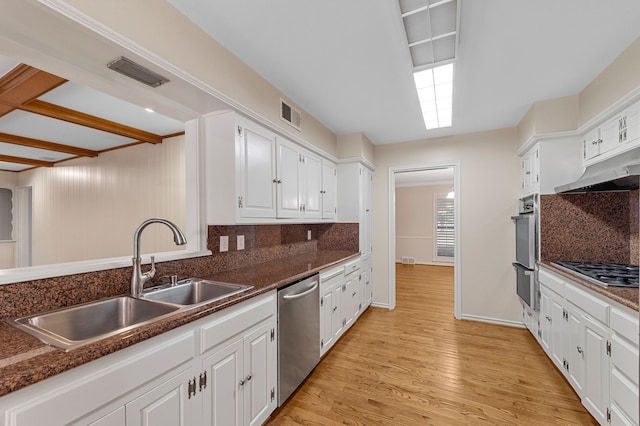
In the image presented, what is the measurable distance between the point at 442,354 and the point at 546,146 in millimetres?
2391

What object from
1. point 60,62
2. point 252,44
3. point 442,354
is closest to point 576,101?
point 442,354

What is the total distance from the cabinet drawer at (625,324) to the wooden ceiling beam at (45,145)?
232 inches

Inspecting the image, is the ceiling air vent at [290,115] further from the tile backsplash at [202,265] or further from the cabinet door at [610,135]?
the cabinet door at [610,135]

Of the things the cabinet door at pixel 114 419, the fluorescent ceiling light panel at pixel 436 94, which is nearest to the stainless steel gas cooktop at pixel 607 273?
the fluorescent ceiling light panel at pixel 436 94

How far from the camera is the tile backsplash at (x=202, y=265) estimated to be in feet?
4.03

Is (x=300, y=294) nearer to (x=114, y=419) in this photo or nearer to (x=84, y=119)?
(x=114, y=419)

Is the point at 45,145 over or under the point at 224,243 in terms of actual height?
over

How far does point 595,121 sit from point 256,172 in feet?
9.73

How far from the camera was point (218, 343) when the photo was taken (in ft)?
4.57

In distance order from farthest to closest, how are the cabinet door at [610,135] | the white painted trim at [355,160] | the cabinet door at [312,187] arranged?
the white painted trim at [355,160] < the cabinet door at [312,187] < the cabinet door at [610,135]

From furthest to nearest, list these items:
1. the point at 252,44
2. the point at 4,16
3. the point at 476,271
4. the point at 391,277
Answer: the point at 391,277, the point at 476,271, the point at 252,44, the point at 4,16

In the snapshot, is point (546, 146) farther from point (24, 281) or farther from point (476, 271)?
point (24, 281)

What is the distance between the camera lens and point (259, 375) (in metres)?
1.69

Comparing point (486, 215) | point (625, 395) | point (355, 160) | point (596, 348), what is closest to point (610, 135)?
point (486, 215)
